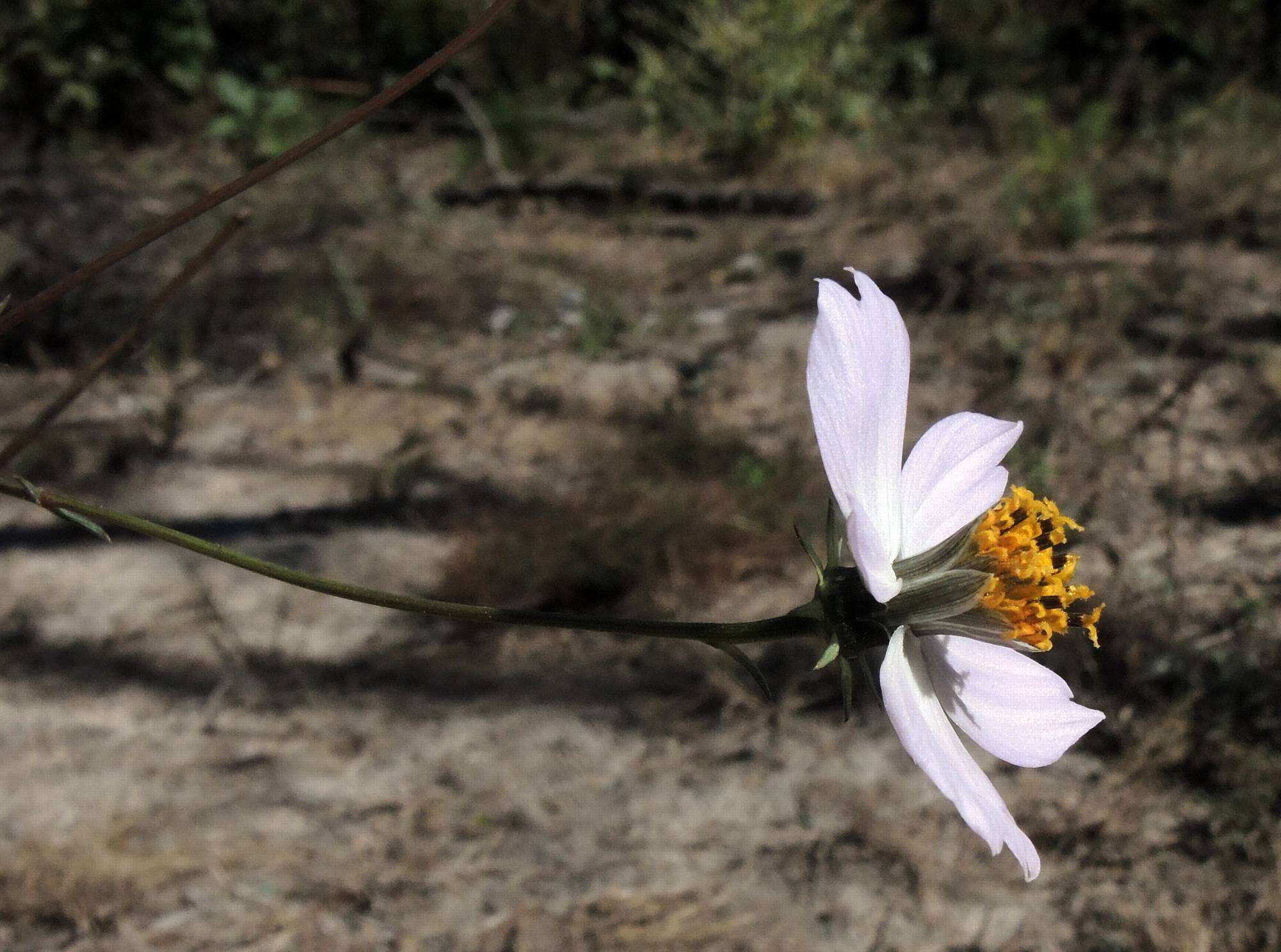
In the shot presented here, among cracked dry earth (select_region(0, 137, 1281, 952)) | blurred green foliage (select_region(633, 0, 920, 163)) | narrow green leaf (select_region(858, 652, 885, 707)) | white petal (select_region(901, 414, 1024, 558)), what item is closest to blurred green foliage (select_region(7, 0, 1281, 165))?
blurred green foliage (select_region(633, 0, 920, 163))

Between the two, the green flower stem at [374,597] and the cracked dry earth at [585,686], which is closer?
the green flower stem at [374,597]

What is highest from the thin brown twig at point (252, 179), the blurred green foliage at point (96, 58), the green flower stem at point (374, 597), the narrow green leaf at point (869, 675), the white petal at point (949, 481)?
the blurred green foliage at point (96, 58)

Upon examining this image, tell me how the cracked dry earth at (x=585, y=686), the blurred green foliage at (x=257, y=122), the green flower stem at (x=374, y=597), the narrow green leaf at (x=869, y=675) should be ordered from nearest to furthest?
the green flower stem at (x=374, y=597)
the narrow green leaf at (x=869, y=675)
the cracked dry earth at (x=585, y=686)
the blurred green foliage at (x=257, y=122)

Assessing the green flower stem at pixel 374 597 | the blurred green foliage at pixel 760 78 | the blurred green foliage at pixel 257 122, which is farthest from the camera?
the blurred green foliage at pixel 257 122

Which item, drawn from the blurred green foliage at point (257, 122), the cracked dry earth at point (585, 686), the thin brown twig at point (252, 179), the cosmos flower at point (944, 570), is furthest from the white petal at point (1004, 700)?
the blurred green foliage at point (257, 122)

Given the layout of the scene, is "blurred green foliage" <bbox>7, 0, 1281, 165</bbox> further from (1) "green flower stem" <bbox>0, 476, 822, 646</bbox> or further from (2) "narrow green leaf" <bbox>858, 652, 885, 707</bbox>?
(1) "green flower stem" <bbox>0, 476, 822, 646</bbox>

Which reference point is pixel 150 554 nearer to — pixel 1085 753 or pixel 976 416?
pixel 1085 753

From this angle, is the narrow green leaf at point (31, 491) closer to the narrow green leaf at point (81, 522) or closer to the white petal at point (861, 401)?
the narrow green leaf at point (81, 522)
